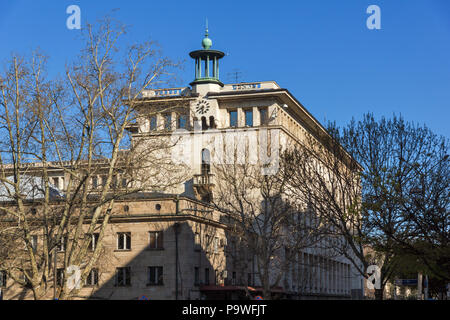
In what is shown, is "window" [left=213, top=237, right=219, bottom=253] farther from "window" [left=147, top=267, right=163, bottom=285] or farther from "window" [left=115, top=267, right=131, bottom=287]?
"window" [left=115, top=267, right=131, bottom=287]

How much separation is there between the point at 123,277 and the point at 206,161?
29347 mm

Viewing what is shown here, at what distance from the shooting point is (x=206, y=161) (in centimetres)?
7688

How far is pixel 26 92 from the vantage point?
3916 cm

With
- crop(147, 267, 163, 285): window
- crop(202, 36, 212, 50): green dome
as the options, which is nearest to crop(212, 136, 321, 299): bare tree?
crop(147, 267, 163, 285): window

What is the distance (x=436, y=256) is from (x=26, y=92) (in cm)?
2456

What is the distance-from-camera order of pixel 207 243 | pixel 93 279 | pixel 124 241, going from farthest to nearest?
1. pixel 207 243
2. pixel 124 241
3. pixel 93 279

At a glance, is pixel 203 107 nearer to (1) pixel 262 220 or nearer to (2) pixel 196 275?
(1) pixel 262 220

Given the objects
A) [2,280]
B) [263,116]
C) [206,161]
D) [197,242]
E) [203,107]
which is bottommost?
[2,280]

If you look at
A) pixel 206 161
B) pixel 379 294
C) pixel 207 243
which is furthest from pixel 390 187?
pixel 206 161

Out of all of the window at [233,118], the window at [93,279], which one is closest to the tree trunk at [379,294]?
the window at [93,279]

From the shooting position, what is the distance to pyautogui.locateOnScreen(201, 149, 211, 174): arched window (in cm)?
7669

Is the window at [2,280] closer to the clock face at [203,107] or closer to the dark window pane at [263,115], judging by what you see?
the clock face at [203,107]
